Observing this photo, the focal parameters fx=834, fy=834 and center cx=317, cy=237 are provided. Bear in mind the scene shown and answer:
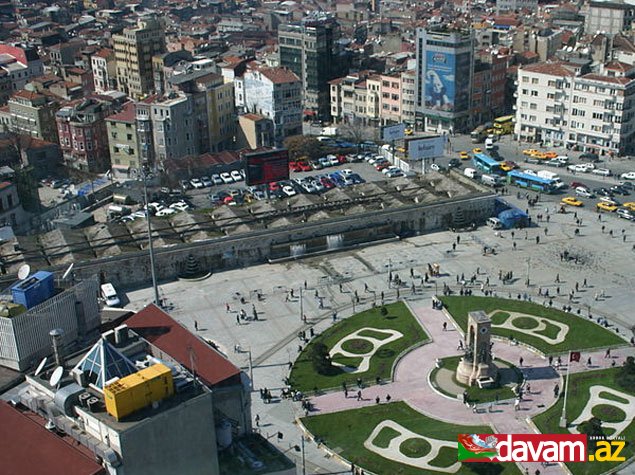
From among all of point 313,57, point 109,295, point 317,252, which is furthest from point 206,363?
point 313,57

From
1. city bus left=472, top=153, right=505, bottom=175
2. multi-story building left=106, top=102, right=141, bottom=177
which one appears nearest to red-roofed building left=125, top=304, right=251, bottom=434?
city bus left=472, top=153, right=505, bottom=175

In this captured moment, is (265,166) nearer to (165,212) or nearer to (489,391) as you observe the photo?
(165,212)

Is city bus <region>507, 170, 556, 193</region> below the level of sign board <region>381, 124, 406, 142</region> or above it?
below

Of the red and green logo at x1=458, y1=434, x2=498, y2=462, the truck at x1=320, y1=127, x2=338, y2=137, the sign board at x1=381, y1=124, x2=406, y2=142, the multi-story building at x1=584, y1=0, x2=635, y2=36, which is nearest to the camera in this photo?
the red and green logo at x1=458, y1=434, x2=498, y2=462

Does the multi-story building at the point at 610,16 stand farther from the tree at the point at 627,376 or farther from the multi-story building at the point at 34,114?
the tree at the point at 627,376

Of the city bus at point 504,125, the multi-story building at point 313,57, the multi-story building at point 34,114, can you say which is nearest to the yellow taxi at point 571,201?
the city bus at point 504,125

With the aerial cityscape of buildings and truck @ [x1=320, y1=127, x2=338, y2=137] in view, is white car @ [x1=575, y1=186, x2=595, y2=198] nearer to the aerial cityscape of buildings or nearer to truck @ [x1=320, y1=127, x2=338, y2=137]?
the aerial cityscape of buildings
